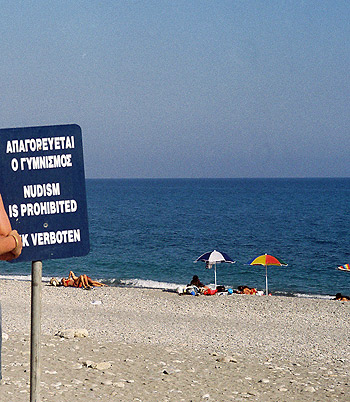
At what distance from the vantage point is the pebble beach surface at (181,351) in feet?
28.9

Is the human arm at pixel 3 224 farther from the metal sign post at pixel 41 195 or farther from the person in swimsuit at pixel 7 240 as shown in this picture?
the metal sign post at pixel 41 195

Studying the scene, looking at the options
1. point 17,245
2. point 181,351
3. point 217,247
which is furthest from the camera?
point 217,247

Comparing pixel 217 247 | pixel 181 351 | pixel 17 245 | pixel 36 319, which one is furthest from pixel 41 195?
pixel 217 247

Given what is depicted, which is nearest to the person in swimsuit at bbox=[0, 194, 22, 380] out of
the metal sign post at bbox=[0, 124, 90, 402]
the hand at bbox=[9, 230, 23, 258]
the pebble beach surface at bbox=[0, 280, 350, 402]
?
the hand at bbox=[9, 230, 23, 258]

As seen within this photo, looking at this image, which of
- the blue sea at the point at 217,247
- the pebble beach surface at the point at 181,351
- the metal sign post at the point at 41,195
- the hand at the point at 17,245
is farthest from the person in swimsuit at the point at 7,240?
the blue sea at the point at 217,247

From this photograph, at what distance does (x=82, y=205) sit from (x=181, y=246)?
50593mm

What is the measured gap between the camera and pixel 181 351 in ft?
38.3

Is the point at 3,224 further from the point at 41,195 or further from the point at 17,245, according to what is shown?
the point at 41,195

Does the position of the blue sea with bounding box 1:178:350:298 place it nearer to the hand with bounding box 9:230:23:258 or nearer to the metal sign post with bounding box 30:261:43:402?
the metal sign post with bounding box 30:261:43:402

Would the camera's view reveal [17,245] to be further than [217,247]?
No

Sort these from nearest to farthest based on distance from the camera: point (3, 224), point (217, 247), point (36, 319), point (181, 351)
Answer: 1. point (3, 224)
2. point (36, 319)
3. point (181, 351)
4. point (217, 247)

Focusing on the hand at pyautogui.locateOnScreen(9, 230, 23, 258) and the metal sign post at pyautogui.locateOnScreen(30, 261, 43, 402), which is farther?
the metal sign post at pyautogui.locateOnScreen(30, 261, 43, 402)

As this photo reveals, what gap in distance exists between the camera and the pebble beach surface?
28.9 ft

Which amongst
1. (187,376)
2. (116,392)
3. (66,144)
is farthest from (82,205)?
(187,376)
